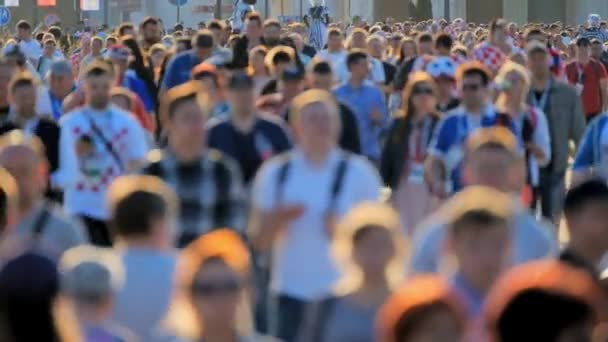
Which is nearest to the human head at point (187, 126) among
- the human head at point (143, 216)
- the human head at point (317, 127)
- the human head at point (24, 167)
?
the human head at point (317, 127)

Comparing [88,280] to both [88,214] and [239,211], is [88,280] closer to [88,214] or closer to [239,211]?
[239,211]

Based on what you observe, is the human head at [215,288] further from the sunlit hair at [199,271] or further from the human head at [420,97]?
the human head at [420,97]

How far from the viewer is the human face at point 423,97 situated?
12.1 m

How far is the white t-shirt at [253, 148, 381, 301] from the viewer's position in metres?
8.78

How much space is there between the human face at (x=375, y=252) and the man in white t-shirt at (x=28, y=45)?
1895cm

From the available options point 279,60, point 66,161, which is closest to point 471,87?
point 66,161

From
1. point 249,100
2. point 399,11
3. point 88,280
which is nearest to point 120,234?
point 88,280

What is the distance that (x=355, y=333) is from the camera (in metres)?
6.73

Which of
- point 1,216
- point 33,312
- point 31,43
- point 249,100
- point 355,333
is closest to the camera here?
point 33,312

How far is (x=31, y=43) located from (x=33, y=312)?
73.7 feet

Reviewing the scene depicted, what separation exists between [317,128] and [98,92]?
2.77m

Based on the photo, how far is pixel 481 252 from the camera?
6.27 meters

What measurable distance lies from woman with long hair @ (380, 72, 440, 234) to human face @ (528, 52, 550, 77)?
255cm

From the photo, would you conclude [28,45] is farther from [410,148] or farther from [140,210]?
[140,210]
